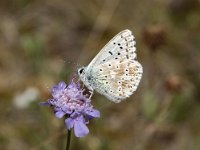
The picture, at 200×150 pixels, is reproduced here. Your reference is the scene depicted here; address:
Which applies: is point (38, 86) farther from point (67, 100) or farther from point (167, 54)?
point (67, 100)

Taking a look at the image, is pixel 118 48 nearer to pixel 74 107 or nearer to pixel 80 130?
pixel 74 107

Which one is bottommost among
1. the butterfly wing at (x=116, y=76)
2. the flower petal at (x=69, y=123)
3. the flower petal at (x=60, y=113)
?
the flower petal at (x=69, y=123)

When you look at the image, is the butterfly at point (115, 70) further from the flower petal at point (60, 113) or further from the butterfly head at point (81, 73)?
the flower petal at point (60, 113)

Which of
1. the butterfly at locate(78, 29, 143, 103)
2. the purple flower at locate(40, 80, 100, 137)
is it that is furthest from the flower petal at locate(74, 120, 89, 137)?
the butterfly at locate(78, 29, 143, 103)

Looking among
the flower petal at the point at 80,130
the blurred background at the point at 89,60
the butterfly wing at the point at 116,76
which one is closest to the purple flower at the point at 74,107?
the flower petal at the point at 80,130

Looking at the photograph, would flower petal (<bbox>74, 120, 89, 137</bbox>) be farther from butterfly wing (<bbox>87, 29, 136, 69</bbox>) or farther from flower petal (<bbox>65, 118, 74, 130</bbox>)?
butterfly wing (<bbox>87, 29, 136, 69</bbox>)

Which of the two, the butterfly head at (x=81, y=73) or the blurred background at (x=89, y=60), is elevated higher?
the blurred background at (x=89, y=60)
